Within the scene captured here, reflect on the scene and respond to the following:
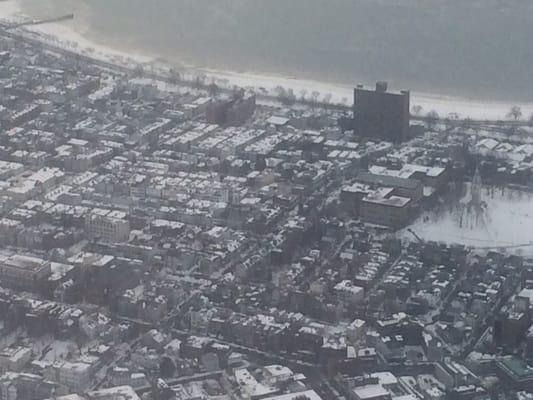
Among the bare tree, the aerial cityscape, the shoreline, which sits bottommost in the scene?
the aerial cityscape

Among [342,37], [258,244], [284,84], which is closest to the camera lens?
[258,244]

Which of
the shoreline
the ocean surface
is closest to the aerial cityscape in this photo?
the shoreline

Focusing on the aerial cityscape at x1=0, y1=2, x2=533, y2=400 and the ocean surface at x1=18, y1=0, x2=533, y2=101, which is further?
the ocean surface at x1=18, y1=0, x2=533, y2=101

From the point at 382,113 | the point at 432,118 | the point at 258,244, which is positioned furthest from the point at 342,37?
the point at 258,244

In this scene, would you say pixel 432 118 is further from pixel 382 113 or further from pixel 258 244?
pixel 258 244

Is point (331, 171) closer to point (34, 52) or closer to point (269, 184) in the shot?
point (269, 184)

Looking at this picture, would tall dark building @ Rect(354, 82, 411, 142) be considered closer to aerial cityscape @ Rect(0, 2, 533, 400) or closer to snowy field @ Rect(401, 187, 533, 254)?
aerial cityscape @ Rect(0, 2, 533, 400)

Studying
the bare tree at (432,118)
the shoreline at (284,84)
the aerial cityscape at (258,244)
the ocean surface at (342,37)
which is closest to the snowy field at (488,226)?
the aerial cityscape at (258,244)
